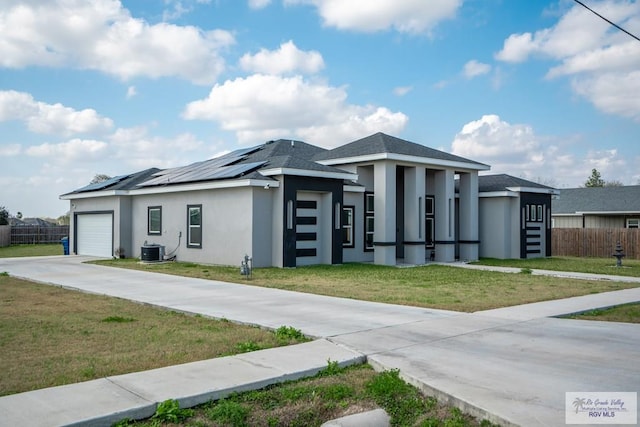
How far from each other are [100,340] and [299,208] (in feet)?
41.3

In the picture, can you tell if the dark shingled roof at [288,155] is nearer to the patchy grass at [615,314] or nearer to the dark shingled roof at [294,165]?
the dark shingled roof at [294,165]

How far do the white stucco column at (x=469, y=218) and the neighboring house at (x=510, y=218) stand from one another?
72.5 inches

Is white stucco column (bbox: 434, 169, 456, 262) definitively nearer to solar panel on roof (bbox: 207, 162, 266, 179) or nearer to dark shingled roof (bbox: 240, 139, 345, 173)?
dark shingled roof (bbox: 240, 139, 345, 173)

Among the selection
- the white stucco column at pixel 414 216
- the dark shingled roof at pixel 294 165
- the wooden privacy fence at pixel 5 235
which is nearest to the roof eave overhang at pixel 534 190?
the white stucco column at pixel 414 216

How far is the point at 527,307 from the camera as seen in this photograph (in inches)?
425

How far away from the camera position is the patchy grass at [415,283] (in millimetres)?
11938

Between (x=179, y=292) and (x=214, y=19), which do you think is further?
(x=214, y=19)

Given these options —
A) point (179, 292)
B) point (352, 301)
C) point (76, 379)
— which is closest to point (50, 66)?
point (179, 292)

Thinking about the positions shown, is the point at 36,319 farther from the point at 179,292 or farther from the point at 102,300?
the point at 179,292

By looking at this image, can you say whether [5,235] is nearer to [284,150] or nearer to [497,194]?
[284,150]

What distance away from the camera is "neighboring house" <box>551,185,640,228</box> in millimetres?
35594

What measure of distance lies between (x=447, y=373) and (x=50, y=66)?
1949cm

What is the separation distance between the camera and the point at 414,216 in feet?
73.2

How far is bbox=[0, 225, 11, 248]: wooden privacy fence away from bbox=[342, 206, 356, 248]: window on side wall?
2650cm
